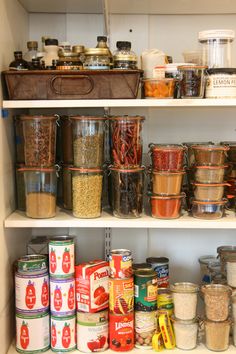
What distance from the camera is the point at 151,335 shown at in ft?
5.08

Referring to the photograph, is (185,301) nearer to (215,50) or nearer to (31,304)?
(31,304)

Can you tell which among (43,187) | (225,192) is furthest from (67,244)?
(225,192)

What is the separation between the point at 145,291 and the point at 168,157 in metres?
0.41

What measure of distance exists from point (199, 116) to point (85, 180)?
538mm

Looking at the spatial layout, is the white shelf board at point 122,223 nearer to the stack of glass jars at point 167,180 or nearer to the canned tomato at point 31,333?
the stack of glass jars at point 167,180

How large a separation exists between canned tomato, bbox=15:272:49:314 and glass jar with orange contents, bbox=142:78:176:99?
2.06 feet

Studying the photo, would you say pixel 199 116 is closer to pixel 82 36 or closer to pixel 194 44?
pixel 194 44

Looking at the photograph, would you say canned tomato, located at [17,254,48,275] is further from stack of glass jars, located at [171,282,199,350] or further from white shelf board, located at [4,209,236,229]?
stack of glass jars, located at [171,282,199,350]

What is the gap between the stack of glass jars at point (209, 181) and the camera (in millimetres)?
1502

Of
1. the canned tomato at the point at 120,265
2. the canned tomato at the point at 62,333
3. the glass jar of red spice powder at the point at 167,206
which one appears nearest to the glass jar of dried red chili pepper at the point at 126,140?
the glass jar of red spice powder at the point at 167,206

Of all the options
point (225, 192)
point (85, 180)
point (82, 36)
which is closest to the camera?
point (85, 180)

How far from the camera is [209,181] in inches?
59.7

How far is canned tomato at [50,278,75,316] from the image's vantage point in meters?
1.51

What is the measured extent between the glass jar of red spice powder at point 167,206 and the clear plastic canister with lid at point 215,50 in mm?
414
